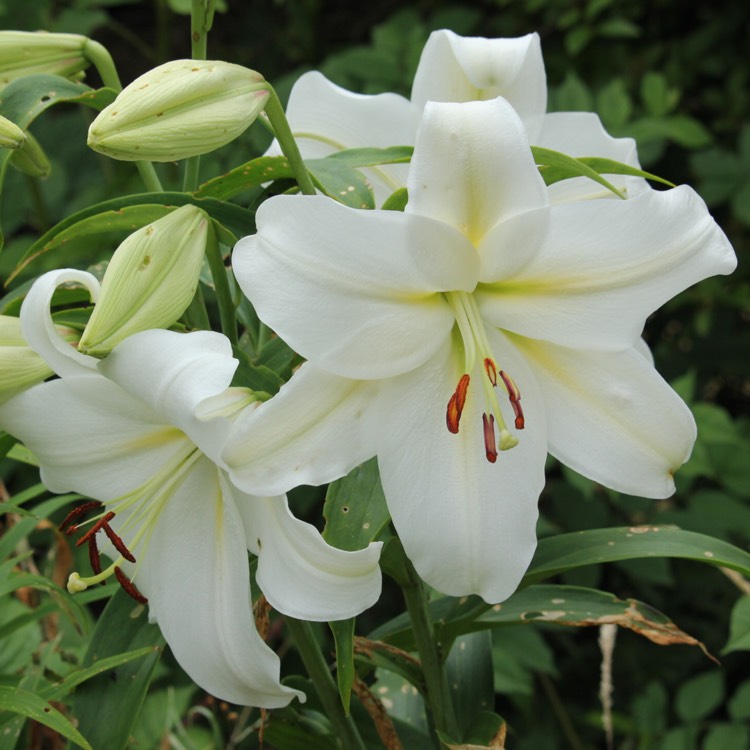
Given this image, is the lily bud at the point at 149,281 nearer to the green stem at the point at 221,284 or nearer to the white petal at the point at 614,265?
the green stem at the point at 221,284

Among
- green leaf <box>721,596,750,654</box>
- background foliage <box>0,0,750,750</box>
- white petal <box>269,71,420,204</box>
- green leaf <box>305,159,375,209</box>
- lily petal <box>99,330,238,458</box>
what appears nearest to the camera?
lily petal <box>99,330,238,458</box>

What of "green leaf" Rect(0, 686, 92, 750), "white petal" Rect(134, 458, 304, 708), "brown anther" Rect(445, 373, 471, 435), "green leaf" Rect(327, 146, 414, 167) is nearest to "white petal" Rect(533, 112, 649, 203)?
"green leaf" Rect(327, 146, 414, 167)

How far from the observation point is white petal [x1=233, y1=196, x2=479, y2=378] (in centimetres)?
A: 53

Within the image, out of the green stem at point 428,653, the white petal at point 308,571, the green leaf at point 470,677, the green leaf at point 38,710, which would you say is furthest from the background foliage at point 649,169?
the white petal at point 308,571

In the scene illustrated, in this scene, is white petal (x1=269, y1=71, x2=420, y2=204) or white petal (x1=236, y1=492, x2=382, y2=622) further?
white petal (x1=269, y1=71, x2=420, y2=204)

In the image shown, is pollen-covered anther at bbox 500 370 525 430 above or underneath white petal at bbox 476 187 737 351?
underneath

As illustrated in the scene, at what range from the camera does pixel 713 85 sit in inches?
78.0

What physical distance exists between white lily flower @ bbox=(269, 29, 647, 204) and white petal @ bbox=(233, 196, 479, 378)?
0.57 feet

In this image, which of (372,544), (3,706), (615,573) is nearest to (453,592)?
(372,544)

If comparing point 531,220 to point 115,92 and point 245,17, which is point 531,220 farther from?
point 245,17

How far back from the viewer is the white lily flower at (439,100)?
0.70m

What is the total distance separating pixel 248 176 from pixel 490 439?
0.22m

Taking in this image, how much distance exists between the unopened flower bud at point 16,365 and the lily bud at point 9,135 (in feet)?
0.35

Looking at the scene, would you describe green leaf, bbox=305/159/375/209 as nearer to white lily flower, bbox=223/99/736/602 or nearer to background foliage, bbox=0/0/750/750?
white lily flower, bbox=223/99/736/602
